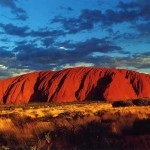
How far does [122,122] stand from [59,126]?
249cm

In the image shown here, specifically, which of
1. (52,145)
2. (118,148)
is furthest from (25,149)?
(118,148)

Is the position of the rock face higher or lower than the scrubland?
higher

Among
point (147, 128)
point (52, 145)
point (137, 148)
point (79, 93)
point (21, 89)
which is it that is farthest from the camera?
point (21, 89)

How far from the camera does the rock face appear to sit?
365 feet

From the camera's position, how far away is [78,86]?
11462 centimetres

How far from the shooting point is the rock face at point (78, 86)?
11125cm

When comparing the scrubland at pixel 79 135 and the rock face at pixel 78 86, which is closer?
the scrubland at pixel 79 135

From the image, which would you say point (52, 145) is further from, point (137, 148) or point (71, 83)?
point (71, 83)

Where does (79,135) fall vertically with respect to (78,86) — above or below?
below

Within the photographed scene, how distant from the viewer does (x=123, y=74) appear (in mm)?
118125

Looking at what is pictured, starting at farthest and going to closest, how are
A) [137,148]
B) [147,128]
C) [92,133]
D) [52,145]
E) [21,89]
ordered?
[21,89], [147,128], [92,133], [52,145], [137,148]

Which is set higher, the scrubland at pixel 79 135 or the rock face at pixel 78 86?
the rock face at pixel 78 86

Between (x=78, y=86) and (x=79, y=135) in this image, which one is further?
(x=78, y=86)

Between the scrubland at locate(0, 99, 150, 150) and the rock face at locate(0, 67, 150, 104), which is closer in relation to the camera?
the scrubland at locate(0, 99, 150, 150)
